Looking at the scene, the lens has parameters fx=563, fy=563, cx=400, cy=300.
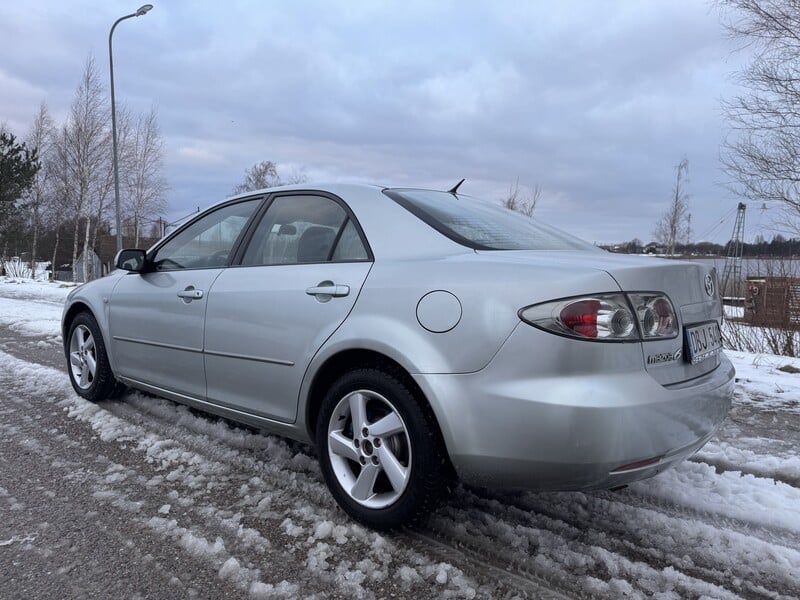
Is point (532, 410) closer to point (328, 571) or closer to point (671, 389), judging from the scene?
point (671, 389)

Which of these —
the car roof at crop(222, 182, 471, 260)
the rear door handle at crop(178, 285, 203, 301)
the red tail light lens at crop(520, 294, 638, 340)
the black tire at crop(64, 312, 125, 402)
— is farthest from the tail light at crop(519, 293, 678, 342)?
the black tire at crop(64, 312, 125, 402)

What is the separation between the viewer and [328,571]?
2.16 metres

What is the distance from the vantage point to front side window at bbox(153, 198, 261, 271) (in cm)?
340

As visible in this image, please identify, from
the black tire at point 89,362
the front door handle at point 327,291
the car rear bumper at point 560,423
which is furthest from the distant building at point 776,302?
the black tire at point 89,362

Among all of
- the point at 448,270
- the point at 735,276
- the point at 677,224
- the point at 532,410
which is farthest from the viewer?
the point at 677,224

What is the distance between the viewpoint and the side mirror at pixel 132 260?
Result: 151 inches

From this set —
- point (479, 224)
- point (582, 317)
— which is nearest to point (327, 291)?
point (479, 224)

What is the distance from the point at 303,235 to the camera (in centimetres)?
302

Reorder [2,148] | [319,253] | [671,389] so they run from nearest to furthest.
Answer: [671,389] → [319,253] → [2,148]

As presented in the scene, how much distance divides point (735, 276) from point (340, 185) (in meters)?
8.14

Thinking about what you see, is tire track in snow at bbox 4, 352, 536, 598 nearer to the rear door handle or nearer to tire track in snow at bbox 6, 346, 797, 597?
tire track in snow at bbox 6, 346, 797, 597

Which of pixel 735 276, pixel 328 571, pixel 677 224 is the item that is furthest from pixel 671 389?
pixel 677 224

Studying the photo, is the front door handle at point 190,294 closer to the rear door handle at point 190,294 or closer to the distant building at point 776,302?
the rear door handle at point 190,294

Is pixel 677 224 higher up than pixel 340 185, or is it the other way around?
pixel 677 224
